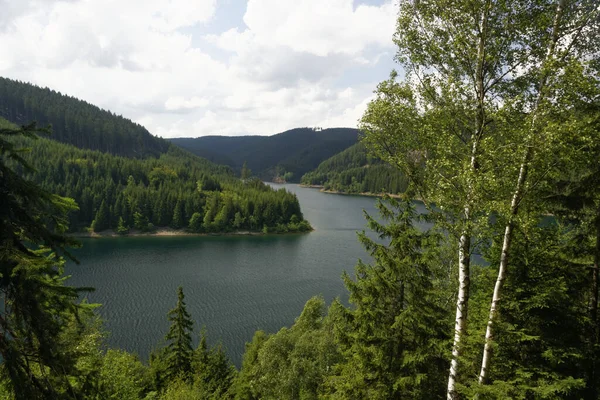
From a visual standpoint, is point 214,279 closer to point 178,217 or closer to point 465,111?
point 178,217

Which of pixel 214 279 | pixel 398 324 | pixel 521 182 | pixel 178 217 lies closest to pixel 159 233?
pixel 178 217

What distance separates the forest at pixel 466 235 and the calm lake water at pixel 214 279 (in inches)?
1033

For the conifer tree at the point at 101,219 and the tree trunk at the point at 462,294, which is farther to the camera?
the conifer tree at the point at 101,219

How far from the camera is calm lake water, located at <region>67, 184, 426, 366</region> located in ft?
132

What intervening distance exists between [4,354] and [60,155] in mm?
138394

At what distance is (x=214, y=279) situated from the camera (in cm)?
5738

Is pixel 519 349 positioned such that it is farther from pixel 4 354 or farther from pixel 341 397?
pixel 4 354

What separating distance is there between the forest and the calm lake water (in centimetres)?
2624

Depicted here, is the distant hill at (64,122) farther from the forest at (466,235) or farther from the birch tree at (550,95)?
the birch tree at (550,95)

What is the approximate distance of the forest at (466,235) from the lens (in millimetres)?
6051

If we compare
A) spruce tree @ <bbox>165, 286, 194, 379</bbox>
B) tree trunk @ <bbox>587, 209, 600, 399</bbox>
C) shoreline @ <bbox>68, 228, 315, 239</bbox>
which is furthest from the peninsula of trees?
tree trunk @ <bbox>587, 209, 600, 399</bbox>

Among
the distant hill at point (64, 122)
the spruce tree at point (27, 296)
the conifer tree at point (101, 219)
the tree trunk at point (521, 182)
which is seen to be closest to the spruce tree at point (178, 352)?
the spruce tree at point (27, 296)

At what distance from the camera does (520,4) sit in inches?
325

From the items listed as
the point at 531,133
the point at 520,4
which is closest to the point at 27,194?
the point at 531,133
